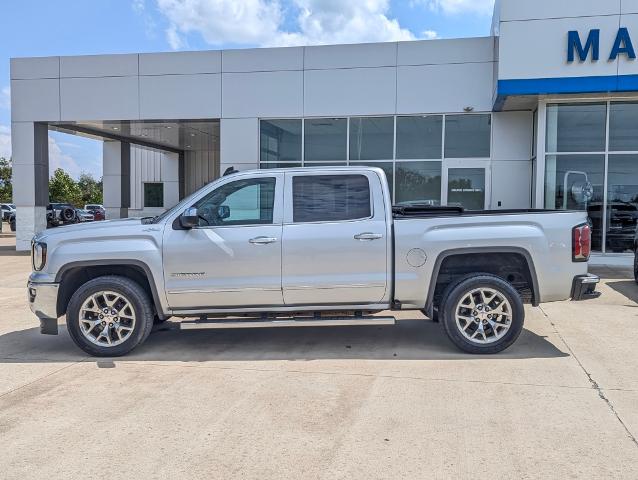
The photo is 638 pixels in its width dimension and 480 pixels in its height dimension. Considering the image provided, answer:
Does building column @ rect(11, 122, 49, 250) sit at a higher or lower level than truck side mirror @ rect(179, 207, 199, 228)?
higher

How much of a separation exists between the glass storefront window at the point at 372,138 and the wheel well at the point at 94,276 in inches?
400

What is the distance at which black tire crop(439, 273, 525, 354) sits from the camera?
236 inches

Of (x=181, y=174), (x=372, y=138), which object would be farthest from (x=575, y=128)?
(x=181, y=174)

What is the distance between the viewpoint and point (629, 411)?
14.7 feet

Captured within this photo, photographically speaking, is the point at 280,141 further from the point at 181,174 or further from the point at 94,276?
the point at 181,174

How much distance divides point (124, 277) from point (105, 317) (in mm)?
457

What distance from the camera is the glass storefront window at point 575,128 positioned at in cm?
1366

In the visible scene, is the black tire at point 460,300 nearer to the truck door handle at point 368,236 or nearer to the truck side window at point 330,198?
the truck door handle at point 368,236

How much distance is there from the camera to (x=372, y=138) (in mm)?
15523

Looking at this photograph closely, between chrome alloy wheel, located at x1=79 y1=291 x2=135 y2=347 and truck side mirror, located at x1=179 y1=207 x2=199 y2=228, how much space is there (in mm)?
1017

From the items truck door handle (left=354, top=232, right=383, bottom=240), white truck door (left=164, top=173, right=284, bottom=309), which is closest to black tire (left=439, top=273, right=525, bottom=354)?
truck door handle (left=354, top=232, right=383, bottom=240)

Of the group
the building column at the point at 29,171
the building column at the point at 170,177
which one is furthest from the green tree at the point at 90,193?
the building column at the point at 29,171

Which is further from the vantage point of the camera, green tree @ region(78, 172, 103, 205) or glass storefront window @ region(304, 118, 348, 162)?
green tree @ region(78, 172, 103, 205)

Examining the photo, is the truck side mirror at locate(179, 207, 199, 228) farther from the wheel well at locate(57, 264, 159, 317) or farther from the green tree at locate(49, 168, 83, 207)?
the green tree at locate(49, 168, 83, 207)
